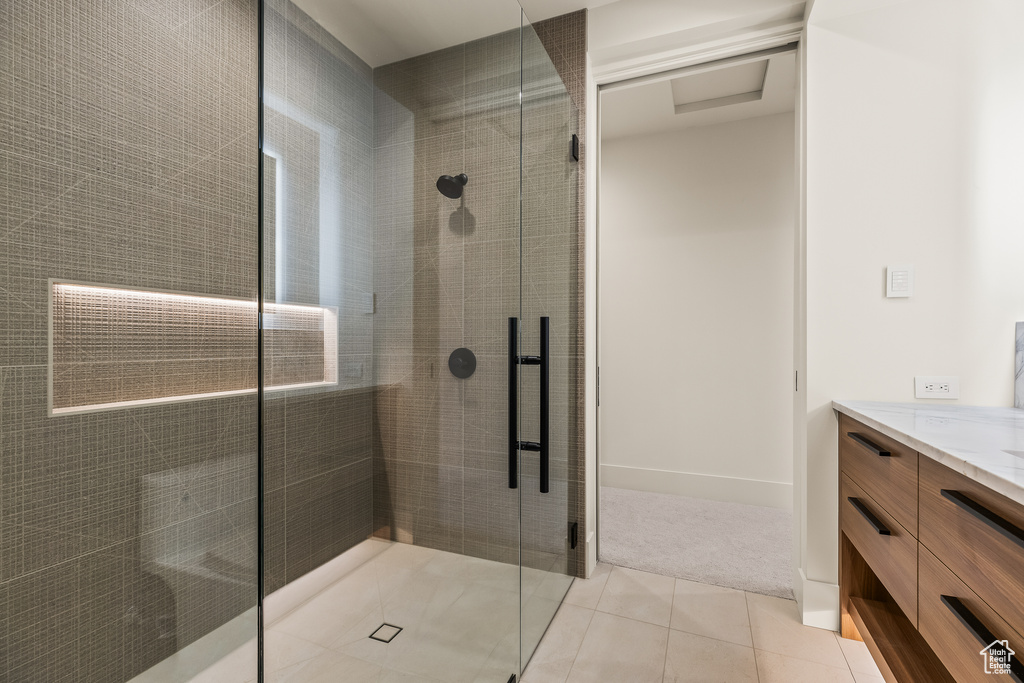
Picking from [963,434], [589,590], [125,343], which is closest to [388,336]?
[125,343]

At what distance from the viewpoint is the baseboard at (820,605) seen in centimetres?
177

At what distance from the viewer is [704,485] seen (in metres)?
3.34

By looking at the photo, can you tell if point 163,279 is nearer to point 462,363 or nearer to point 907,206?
point 462,363

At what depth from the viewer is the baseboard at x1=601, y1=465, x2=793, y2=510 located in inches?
124

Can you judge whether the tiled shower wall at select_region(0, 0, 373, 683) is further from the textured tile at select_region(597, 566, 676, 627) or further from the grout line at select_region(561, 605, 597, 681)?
the textured tile at select_region(597, 566, 676, 627)

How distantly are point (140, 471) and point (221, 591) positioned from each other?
1.36 feet

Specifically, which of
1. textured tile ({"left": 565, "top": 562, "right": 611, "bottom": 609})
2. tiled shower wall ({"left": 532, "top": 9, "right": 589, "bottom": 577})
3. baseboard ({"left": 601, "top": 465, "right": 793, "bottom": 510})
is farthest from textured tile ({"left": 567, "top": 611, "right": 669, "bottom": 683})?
baseboard ({"left": 601, "top": 465, "right": 793, "bottom": 510})

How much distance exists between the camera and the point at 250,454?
1526mm

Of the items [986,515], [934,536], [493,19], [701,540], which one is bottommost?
[701,540]

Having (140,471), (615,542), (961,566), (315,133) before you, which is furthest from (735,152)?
(140,471)

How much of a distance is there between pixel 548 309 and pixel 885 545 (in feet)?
4.14

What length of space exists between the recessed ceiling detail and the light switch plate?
1.64 metres

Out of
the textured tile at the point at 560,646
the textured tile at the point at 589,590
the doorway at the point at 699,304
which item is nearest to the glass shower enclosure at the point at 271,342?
the textured tile at the point at 560,646

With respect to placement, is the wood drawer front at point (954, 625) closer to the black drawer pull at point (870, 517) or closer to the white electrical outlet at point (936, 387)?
the black drawer pull at point (870, 517)
